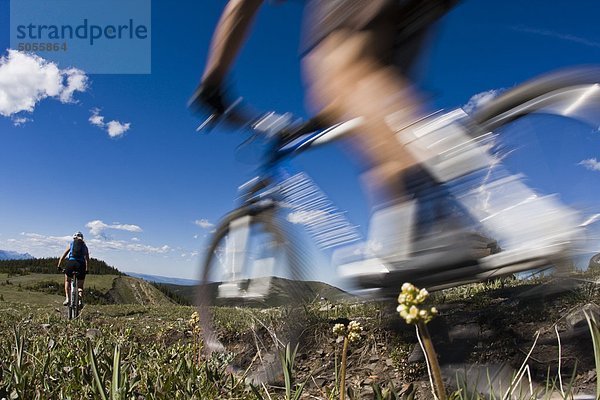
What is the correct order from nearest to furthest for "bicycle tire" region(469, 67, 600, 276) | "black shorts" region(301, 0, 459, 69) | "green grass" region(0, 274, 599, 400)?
"green grass" region(0, 274, 599, 400) → "black shorts" region(301, 0, 459, 69) → "bicycle tire" region(469, 67, 600, 276)

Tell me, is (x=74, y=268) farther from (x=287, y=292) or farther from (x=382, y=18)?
(x=382, y=18)

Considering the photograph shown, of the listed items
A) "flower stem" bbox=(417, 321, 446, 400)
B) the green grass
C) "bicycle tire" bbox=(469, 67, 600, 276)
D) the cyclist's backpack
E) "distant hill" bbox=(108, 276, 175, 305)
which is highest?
"bicycle tire" bbox=(469, 67, 600, 276)

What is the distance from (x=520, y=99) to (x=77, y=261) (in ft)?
47.0

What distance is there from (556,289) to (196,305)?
282 centimetres

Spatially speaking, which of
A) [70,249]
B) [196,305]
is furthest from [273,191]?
[70,249]

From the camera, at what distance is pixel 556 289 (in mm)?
1834

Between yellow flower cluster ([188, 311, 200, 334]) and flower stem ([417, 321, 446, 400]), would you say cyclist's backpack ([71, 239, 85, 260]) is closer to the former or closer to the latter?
yellow flower cluster ([188, 311, 200, 334])

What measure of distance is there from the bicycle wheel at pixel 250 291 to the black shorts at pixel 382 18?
1.48 metres

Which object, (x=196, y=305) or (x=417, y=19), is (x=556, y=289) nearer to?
(x=417, y=19)

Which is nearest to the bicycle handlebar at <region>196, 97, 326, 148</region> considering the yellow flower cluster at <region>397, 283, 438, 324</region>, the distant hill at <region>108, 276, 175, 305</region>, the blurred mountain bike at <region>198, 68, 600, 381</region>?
the blurred mountain bike at <region>198, 68, 600, 381</region>

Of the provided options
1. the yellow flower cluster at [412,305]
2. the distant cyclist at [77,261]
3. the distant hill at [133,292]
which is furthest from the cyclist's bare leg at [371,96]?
the distant hill at [133,292]

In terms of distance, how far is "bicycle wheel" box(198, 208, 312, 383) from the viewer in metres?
3.29

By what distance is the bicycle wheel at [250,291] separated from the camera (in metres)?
3.29

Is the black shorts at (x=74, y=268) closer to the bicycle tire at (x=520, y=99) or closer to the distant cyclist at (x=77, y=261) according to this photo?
the distant cyclist at (x=77, y=261)
